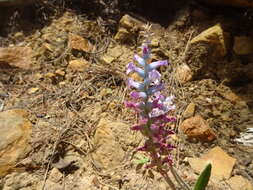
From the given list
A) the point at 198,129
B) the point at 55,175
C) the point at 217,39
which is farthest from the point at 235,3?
the point at 55,175

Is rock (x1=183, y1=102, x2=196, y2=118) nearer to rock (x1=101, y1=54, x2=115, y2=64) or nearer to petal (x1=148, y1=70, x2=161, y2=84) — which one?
rock (x1=101, y1=54, x2=115, y2=64)

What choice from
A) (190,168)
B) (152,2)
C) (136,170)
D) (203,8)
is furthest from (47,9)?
(190,168)

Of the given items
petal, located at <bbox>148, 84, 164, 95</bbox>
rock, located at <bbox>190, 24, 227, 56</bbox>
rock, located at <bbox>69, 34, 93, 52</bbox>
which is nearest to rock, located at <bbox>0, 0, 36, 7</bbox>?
rock, located at <bbox>69, 34, 93, 52</bbox>

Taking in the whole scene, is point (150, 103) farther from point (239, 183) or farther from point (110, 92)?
point (110, 92)

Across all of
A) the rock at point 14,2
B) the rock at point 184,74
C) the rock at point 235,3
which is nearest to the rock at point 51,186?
the rock at point 184,74

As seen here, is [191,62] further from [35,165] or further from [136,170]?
[35,165]

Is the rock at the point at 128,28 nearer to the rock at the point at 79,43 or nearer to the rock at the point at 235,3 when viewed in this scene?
the rock at the point at 79,43
